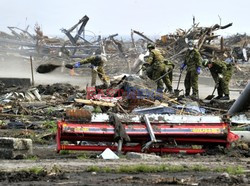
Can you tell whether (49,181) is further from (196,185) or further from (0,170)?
(196,185)

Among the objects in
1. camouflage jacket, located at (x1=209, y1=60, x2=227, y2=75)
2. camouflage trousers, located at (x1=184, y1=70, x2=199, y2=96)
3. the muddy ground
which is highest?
the muddy ground

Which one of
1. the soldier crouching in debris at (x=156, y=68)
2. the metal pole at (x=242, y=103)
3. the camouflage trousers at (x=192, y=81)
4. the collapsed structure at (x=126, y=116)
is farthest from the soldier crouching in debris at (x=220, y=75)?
the metal pole at (x=242, y=103)

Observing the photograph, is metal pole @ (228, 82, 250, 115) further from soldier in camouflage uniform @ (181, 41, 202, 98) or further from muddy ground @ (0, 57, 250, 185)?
muddy ground @ (0, 57, 250, 185)

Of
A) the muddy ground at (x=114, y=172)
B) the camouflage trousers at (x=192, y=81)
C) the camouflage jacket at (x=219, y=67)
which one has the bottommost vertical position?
the camouflage trousers at (x=192, y=81)

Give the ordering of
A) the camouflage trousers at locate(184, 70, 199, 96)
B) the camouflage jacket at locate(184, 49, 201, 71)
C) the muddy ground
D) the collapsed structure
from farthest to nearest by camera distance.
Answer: the camouflage jacket at locate(184, 49, 201, 71)
the camouflage trousers at locate(184, 70, 199, 96)
the collapsed structure
the muddy ground

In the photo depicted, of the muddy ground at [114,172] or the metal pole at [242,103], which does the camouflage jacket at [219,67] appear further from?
the muddy ground at [114,172]

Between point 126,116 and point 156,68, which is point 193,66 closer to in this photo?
point 156,68

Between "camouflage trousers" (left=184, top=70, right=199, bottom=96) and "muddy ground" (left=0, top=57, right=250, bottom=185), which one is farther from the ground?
"muddy ground" (left=0, top=57, right=250, bottom=185)

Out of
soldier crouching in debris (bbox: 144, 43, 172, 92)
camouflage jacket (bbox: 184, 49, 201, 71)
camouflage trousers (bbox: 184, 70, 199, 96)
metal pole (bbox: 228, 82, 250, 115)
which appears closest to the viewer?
metal pole (bbox: 228, 82, 250, 115)

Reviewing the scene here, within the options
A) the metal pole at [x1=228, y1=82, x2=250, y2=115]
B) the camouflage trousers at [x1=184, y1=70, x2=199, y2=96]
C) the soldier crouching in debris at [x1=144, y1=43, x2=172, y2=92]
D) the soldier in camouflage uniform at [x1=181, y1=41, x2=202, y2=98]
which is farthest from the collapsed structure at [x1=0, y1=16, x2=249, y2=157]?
the soldier crouching in debris at [x1=144, y1=43, x2=172, y2=92]

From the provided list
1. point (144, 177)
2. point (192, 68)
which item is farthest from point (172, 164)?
point (192, 68)

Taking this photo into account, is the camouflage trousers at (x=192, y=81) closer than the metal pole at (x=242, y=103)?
No

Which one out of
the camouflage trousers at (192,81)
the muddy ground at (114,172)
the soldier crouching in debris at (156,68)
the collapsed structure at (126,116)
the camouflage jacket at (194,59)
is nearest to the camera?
the muddy ground at (114,172)

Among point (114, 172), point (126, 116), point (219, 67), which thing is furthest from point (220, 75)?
point (114, 172)
